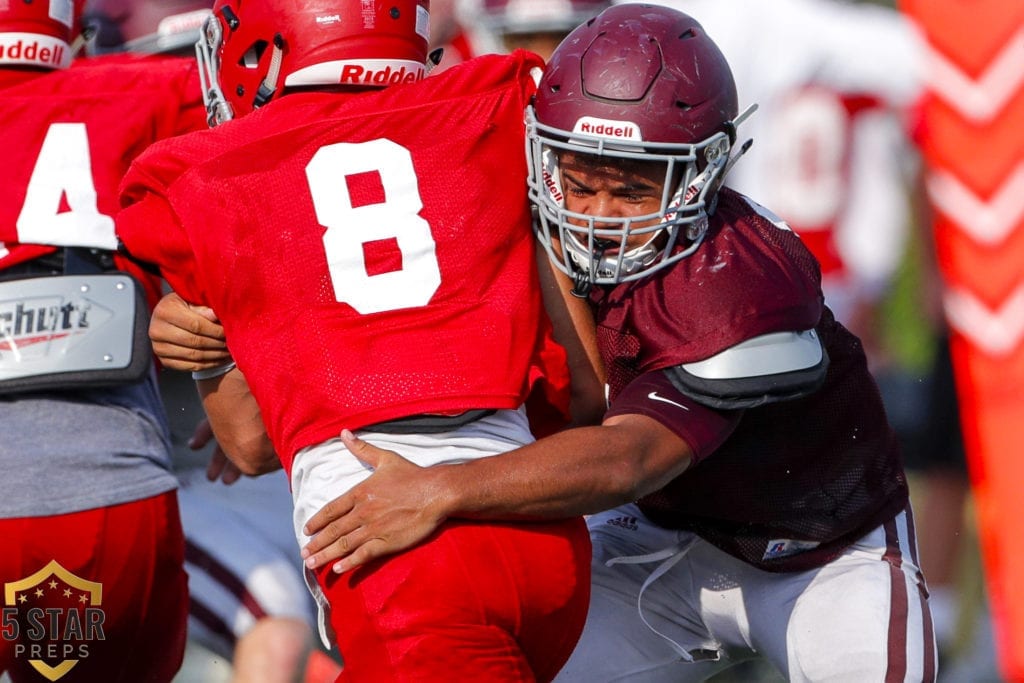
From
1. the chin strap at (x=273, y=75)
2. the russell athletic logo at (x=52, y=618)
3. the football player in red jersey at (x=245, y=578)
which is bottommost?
the football player in red jersey at (x=245, y=578)

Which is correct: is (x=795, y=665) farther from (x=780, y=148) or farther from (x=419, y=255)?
(x=780, y=148)

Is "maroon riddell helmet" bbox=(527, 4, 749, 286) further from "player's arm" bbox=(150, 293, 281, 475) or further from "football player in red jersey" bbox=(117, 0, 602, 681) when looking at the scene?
"player's arm" bbox=(150, 293, 281, 475)

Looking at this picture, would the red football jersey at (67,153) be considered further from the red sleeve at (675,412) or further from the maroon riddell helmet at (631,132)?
the red sleeve at (675,412)

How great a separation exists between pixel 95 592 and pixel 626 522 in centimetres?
105

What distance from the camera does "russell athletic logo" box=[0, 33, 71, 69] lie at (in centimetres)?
277

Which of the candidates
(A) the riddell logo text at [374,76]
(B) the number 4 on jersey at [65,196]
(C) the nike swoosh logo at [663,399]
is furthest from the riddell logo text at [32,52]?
(C) the nike swoosh logo at [663,399]

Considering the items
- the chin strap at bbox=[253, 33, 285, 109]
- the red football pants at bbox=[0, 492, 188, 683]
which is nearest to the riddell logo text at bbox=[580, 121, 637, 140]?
the chin strap at bbox=[253, 33, 285, 109]

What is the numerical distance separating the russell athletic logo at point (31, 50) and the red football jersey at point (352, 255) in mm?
811

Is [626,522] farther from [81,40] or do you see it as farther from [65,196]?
[81,40]

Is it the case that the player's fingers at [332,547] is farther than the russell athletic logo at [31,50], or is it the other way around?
the russell athletic logo at [31,50]

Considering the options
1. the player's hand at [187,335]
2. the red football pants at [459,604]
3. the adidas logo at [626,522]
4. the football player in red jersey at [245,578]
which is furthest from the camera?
the football player in red jersey at [245,578]

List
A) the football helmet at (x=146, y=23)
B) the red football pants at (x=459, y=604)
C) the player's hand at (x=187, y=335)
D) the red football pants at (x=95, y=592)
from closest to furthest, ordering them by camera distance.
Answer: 1. the red football pants at (x=459, y=604)
2. the player's hand at (x=187, y=335)
3. the red football pants at (x=95, y=592)
4. the football helmet at (x=146, y=23)

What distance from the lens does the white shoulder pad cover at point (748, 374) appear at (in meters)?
2.04

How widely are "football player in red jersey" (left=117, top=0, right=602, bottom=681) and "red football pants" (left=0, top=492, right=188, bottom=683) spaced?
0.68 metres
